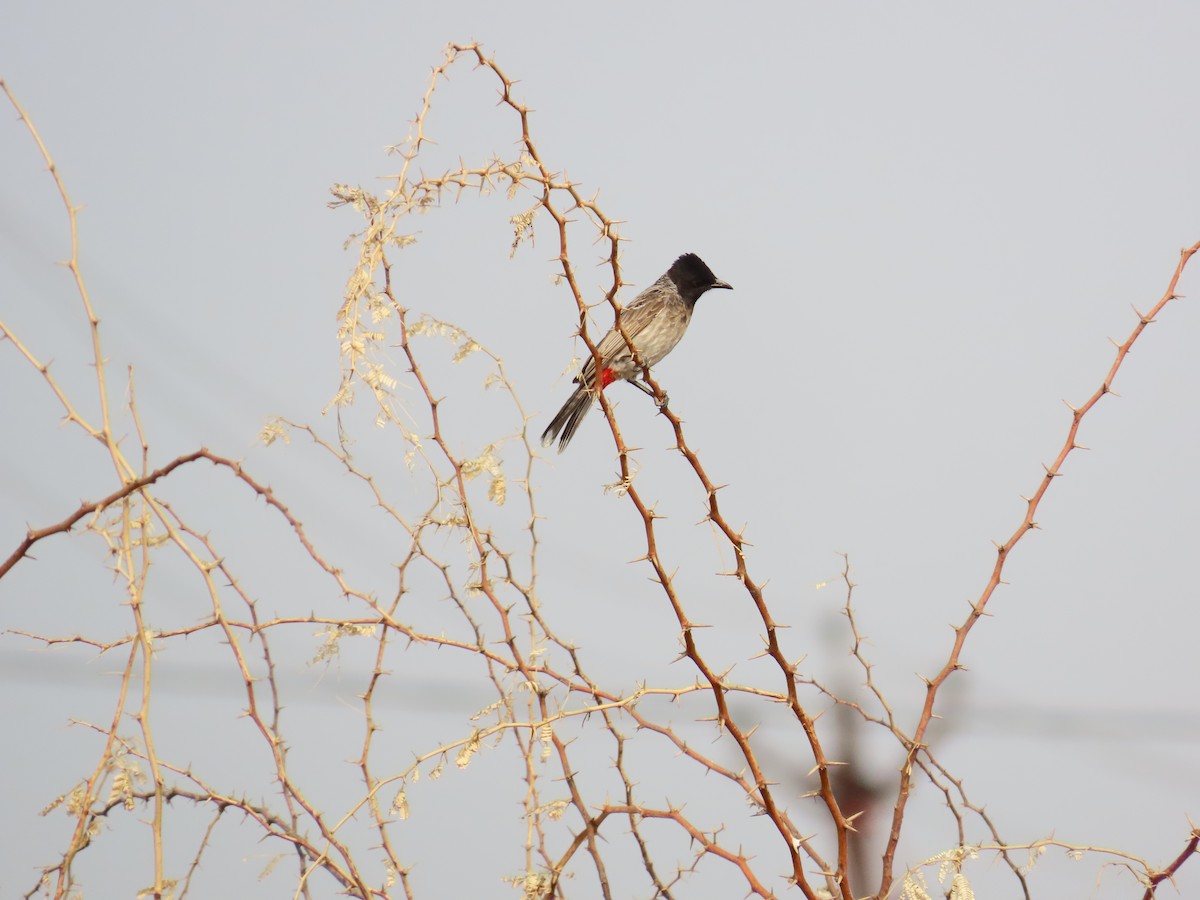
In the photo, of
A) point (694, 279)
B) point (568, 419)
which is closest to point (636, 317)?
point (694, 279)

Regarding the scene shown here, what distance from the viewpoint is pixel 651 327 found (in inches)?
293

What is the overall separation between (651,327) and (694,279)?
0.71 metres

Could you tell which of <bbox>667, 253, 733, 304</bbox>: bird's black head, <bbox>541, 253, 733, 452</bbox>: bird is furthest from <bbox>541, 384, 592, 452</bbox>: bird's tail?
<bbox>667, 253, 733, 304</bbox>: bird's black head

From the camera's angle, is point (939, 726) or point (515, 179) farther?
point (939, 726)

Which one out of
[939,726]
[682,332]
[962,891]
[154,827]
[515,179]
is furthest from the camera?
[682,332]

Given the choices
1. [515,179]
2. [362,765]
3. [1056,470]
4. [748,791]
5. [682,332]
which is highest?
[682,332]

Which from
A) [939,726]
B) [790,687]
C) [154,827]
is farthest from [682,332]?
[154,827]

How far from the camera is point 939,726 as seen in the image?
127 inches

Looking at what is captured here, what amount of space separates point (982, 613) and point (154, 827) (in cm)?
180

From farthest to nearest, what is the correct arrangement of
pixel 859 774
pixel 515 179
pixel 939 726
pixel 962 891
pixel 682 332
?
pixel 682 332 → pixel 859 774 → pixel 939 726 → pixel 515 179 → pixel 962 891

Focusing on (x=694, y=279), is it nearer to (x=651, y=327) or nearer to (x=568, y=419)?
(x=651, y=327)

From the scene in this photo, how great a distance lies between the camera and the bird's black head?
26.0 feet

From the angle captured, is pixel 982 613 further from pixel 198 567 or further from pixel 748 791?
pixel 198 567

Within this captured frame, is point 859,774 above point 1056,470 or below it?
above
